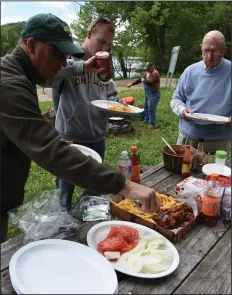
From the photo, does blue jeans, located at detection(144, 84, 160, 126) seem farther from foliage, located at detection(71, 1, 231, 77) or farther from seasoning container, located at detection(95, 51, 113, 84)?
seasoning container, located at detection(95, 51, 113, 84)

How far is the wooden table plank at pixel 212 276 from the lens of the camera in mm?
948

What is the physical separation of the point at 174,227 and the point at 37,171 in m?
2.65

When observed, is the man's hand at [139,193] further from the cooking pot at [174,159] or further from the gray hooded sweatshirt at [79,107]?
the gray hooded sweatshirt at [79,107]

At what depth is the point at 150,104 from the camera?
215 inches

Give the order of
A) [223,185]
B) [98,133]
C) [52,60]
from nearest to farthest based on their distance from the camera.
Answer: [52,60] → [223,185] → [98,133]

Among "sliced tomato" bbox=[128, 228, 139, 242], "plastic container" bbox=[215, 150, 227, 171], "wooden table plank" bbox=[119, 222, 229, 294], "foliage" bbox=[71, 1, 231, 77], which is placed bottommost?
"wooden table plank" bbox=[119, 222, 229, 294]

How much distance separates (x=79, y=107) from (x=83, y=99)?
7 cm

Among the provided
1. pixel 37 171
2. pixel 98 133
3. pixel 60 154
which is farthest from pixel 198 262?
pixel 37 171

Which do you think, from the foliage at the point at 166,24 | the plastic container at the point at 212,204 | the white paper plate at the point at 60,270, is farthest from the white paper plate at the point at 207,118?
the white paper plate at the point at 60,270

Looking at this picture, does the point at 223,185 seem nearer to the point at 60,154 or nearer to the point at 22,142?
the point at 60,154

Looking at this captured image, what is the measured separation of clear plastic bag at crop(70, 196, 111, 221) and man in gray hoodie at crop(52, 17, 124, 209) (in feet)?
2.14

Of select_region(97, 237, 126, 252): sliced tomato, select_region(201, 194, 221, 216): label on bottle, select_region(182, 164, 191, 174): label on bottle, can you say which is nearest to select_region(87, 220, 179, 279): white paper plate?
select_region(97, 237, 126, 252): sliced tomato

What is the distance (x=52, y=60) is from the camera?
1.19 meters

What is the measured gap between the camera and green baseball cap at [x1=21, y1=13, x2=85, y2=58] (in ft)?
3.69
